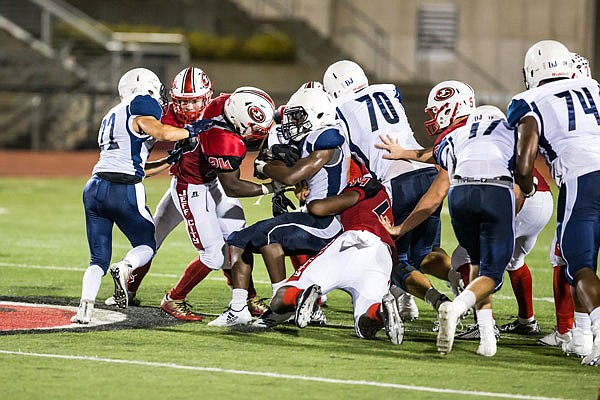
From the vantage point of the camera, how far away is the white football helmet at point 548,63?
6.93 m

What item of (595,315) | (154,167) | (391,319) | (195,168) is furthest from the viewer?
(154,167)

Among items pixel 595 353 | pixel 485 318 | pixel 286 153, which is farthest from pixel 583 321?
pixel 286 153

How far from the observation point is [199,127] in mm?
7906

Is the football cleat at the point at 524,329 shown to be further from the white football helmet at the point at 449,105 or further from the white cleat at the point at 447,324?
the white football helmet at the point at 449,105

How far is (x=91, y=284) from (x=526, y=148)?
300 centimetres

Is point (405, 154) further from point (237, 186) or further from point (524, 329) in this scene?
point (524, 329)

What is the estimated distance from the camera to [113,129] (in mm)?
7926

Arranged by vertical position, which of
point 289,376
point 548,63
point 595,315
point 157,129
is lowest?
point 289,376

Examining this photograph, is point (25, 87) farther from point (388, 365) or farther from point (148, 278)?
point (388, 365)

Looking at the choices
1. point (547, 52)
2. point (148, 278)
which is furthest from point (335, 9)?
point (547, 52)

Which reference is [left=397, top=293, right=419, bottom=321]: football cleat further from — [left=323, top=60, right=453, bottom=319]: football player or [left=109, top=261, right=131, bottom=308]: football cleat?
[left=109, top=261, right=131, bottom=308]: football cleat

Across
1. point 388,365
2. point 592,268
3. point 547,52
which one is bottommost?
point 388,365

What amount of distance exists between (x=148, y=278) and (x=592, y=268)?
4.49 m

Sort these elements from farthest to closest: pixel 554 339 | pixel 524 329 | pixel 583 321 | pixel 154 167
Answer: pixel 154 167 < pixel 524 329 < pixel 554 339 < pixel 583 321
